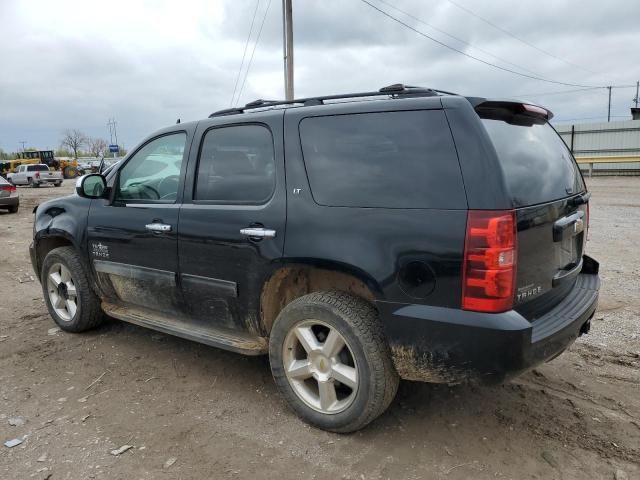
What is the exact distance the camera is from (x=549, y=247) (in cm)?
269

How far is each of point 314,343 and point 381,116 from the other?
4.43 feet

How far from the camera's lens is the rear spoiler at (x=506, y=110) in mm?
2594

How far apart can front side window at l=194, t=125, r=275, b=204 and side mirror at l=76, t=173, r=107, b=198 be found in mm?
1128

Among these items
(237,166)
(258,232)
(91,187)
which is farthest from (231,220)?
(91,187)

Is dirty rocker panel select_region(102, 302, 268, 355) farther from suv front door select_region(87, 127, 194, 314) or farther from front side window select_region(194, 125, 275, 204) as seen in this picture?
front side window select_region(194, 125, 275, 204)

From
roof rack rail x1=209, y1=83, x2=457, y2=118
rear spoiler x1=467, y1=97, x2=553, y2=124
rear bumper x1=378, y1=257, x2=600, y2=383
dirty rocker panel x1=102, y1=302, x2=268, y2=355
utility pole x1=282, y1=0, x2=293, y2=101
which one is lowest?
dirty rocker panel x1=102, y1=302, x2=268, y2=355

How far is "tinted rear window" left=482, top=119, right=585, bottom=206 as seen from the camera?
8.27 feet

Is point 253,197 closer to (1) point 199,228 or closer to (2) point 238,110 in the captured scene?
(1) point 199,228

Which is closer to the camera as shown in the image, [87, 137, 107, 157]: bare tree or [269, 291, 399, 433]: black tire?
[269, 291, 399, 433]: black tire

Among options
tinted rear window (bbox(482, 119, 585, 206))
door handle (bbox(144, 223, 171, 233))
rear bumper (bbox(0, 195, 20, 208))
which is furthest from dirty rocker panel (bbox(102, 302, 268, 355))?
rear bumper (bbox(0, 195, 20, 208))

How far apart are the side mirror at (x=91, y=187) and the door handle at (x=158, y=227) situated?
746 mm

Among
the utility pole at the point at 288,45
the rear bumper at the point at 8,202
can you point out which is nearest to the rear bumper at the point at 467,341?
the utility pole at the point at 288,45

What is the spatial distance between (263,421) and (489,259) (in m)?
1.73

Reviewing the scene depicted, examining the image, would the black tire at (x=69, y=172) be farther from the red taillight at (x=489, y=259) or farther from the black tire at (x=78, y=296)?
the red taillight at (x=489, y=259)
